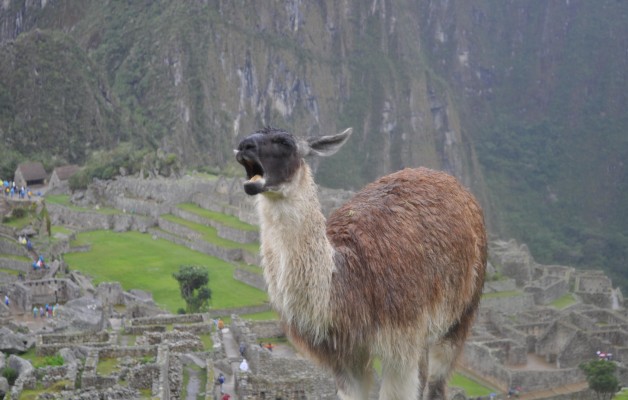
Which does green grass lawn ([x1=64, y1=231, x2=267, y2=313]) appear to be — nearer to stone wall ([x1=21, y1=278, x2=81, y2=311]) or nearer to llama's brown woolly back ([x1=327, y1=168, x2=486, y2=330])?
stone wall ([x1=21, y1=278, x2=81, y2=311])

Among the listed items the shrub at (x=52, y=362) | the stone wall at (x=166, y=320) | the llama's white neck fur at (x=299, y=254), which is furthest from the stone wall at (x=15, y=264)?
the llama's white neck fur at (x=299, y=254)

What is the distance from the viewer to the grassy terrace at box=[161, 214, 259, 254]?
1468 inches

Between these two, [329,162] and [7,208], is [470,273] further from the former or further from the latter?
[329,162]

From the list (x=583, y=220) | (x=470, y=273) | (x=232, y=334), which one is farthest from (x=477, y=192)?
(x=470, y=273)

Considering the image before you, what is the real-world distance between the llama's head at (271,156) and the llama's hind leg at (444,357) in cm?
168

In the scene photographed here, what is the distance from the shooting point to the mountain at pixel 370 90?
266 ft

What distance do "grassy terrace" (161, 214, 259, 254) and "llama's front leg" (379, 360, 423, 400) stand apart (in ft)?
97.1

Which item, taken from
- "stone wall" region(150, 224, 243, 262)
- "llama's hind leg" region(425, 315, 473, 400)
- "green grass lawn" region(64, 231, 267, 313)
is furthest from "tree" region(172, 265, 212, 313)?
"llama's hind leg" region(425, 315, 473, 400)

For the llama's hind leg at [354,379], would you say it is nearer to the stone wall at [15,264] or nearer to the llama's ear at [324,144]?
the llama's ear at [324,144]

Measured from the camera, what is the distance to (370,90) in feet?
435

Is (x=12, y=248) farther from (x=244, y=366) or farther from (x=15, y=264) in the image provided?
(x=244, y=366)

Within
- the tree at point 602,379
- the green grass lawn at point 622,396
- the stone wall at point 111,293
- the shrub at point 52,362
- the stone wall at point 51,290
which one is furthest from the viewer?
the stone wall at point 111,293

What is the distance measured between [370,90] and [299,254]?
12809cm

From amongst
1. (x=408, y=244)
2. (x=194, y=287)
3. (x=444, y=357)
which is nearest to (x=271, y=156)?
(x=408, y=244)
